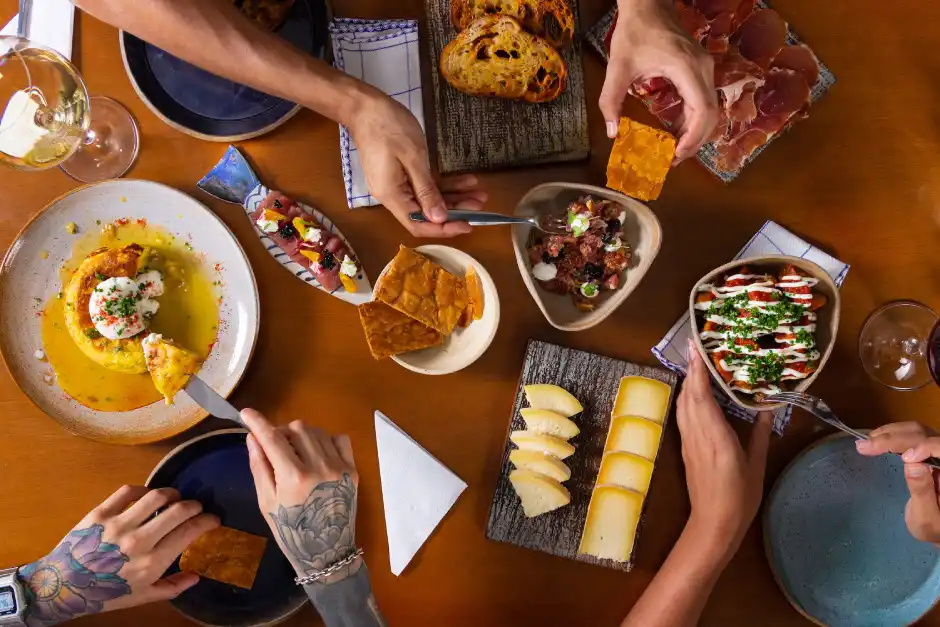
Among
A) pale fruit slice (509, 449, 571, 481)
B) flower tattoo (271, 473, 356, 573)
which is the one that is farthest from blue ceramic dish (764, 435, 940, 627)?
flower tattoo (271, 473, 356, 573)

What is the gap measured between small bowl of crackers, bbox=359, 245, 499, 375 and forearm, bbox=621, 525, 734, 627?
2.22 feet

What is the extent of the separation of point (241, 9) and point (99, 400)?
3.30 feet

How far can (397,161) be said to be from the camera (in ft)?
4.81

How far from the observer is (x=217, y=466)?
5.32ft

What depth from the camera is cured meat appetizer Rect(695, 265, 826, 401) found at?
1.49m

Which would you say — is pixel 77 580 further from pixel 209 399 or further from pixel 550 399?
pixel 550 399

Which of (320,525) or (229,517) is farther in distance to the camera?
(229,517)

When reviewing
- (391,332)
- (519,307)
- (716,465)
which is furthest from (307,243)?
(716,465)

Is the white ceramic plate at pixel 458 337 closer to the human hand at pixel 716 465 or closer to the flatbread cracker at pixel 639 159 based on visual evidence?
the flatbread cracker at pixel 639 159

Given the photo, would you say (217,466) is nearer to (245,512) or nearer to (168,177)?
(245,512)

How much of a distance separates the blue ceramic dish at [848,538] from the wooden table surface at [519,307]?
0.06 metres

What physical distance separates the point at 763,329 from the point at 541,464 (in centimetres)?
59

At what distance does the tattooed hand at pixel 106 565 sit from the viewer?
1.50 meters

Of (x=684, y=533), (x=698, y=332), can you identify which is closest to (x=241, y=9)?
(x=698, y=332)
